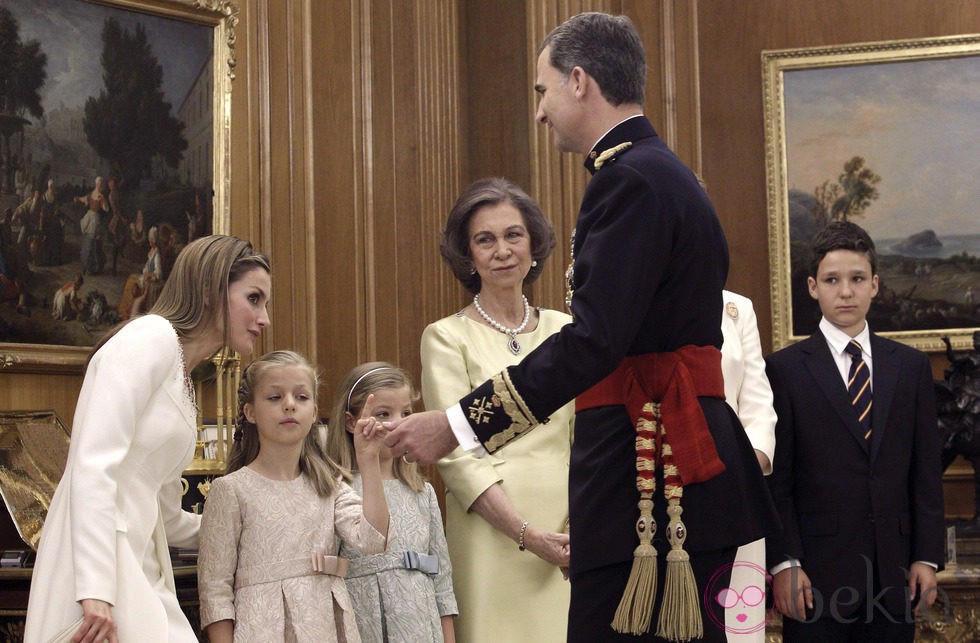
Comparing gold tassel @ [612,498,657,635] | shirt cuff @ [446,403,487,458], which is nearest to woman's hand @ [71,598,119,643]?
shirt cuff @ [446,403,487,458]

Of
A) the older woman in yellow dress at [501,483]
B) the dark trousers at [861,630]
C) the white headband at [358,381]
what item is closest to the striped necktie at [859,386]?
the dark trousers at [861,630]

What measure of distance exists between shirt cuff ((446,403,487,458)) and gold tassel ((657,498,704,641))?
0.46 meters

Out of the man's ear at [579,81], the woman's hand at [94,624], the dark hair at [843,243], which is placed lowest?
the woman's hand at [94,624]

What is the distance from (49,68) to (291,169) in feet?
4.23

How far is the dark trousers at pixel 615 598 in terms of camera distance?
2.77 meters

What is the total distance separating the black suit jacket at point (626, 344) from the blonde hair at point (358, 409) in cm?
150

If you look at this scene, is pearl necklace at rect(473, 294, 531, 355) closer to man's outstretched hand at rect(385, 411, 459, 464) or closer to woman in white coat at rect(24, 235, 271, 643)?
woman in white coat at rect(24, 235, 271, 643)

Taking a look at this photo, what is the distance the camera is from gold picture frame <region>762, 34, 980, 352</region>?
21.9ft

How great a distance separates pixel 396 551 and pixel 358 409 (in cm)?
52

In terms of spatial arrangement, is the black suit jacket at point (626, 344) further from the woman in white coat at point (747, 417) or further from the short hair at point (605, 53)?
the woman in white coat at point (747, 417)

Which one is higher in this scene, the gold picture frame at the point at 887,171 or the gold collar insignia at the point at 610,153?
the gold picture frame at the point at 887,171

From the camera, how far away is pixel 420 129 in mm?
6598

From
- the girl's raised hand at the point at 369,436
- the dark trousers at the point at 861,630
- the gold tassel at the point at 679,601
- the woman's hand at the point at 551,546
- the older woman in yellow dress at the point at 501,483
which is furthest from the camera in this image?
the dark trousers at the point at 861,630

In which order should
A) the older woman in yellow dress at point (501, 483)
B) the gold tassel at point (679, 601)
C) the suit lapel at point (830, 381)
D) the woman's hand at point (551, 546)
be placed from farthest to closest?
the suit lapel at point (830, 381) → the older woman in yellow dress at point (501, 483) → the woman's hand at point (551, 546) → the gold tassel at point (679, 601)
